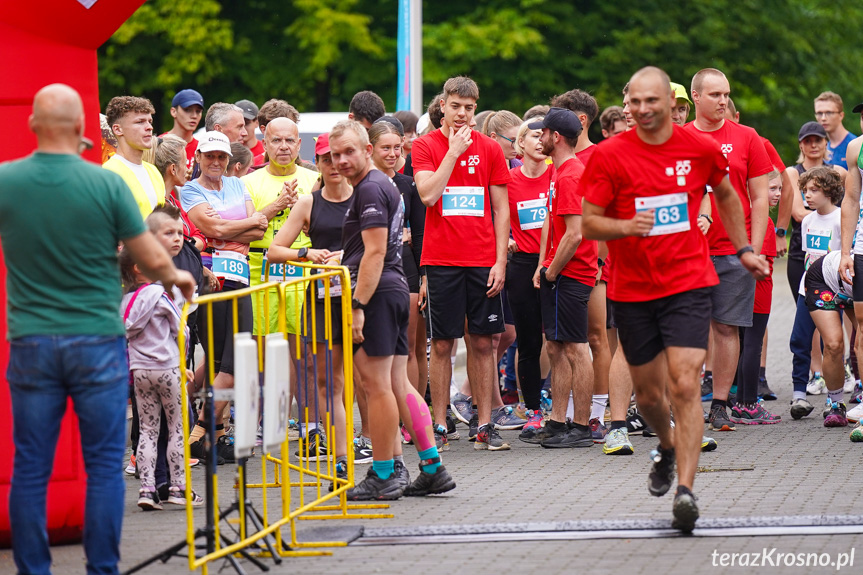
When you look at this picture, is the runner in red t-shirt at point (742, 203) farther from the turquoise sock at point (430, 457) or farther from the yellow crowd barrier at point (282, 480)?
the yellow crowd barrier at point (282, 480)

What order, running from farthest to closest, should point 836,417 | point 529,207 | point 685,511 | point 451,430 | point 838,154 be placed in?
point 838,154, point 529,207, point 451,430, point 836,417, point 685,511

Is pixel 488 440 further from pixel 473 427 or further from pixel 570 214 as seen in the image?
pixel 570 214

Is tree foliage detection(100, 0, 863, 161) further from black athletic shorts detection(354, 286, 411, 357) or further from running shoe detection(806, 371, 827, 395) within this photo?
black athletic shorts detection(354, 286, 411, 357)

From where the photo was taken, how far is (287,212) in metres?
9.02

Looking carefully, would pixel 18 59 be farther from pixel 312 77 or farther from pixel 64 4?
pixel 312 77

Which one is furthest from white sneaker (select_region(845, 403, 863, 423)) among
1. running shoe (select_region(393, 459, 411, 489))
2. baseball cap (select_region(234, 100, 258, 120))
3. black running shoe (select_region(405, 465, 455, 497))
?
baseball cap (select_region(234, 100, 258, 120))

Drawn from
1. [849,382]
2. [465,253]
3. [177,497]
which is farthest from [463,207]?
[849,382]

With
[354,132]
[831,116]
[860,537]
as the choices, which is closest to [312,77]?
[831,116]

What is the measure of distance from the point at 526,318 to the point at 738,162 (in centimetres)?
199

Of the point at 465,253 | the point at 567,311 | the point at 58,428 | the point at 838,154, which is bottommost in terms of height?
the point at 58,428

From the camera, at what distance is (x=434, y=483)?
279 inches

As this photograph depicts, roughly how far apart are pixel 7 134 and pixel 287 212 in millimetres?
3052

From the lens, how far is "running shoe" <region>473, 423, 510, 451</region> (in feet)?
29.1

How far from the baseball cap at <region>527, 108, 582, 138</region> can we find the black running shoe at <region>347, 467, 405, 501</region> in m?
2.90
